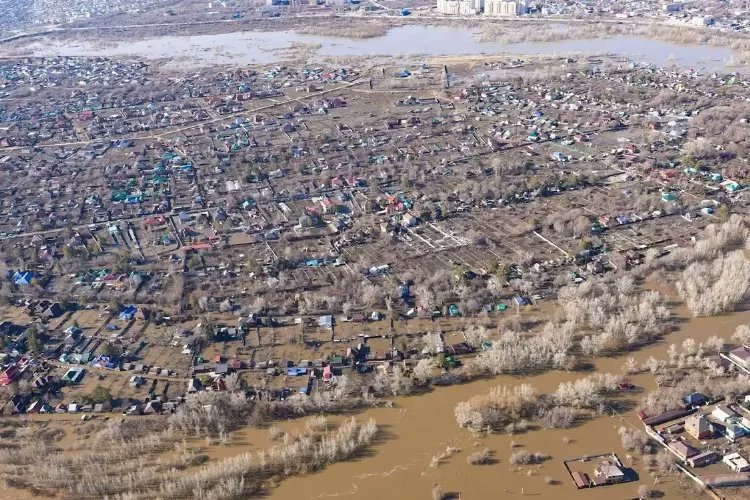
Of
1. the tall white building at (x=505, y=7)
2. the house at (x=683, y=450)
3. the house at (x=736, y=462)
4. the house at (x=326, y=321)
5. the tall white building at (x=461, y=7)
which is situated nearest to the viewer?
the house at (x=736, y=462)

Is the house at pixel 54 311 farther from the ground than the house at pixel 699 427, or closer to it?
farther from the ground

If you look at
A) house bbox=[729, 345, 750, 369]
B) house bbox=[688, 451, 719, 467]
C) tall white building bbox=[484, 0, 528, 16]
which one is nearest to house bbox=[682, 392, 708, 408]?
house bbox=[688, 451, 719, 467]

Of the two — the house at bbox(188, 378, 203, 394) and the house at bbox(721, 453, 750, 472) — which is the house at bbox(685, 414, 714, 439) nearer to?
the house at bbox(721, 453, 750, 472)

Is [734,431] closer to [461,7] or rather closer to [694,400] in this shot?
[694,400]

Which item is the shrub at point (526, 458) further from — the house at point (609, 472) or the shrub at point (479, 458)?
the house at point (609, 472)

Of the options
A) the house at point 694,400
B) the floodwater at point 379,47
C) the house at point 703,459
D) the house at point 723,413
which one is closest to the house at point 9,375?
the house at point 703,459

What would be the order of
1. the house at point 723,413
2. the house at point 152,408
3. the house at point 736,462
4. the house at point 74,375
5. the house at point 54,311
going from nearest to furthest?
the house at point 736,462 < the house at point 723,413 < the house at point 152,408 < the house at point 74,375 < the house at point 54,311

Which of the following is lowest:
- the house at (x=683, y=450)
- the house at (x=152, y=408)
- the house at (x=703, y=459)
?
the house at (x=703, y=459)

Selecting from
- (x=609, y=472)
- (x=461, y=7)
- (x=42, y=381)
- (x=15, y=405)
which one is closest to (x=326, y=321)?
(x=42, y=381)

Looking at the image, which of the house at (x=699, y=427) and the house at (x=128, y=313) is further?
the house at (x=128, y=313)
